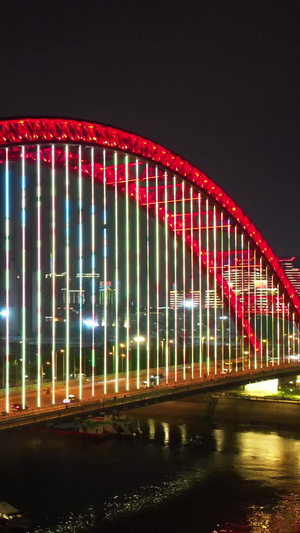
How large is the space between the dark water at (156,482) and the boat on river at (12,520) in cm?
47

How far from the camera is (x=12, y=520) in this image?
85.7 feet

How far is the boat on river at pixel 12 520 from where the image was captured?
25891 mm

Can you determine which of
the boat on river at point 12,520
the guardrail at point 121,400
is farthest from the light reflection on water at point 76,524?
the guardrail at point 121,400

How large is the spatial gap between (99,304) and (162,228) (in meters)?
43.4

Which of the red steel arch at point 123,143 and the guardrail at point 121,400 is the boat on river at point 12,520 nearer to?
the guardrail at point 121,400

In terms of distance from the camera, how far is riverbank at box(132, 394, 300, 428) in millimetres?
49881

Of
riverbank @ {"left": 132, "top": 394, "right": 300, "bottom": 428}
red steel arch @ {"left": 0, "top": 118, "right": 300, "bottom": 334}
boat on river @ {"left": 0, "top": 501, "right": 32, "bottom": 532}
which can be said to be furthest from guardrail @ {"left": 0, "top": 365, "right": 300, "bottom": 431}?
red steel arch @ {"left": 0, "top": 118, "right": 300, "bottom": 334}

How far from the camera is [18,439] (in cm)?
4141

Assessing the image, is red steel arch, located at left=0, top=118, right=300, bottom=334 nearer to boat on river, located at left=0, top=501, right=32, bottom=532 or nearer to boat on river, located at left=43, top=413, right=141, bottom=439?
boat on river, located at left=0, top=501, right=32, bottom=532

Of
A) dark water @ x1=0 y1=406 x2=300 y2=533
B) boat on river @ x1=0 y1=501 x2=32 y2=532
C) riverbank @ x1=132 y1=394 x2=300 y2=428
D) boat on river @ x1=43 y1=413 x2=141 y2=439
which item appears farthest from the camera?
riverbank @ x1=132 y1=394 x2=300 y2=428

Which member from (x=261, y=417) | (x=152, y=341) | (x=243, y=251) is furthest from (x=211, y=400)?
(x=152, y=341)

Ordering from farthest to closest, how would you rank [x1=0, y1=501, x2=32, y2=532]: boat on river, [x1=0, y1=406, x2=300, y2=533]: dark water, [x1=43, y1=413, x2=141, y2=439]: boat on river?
[x1=43, y1=413, x2=141, y2=439]: boat on river
[x1=0, y1=406, x2=300, y2=533]: dark water
[x1=0, y1=501, x2=32, y2=532]: boat on river

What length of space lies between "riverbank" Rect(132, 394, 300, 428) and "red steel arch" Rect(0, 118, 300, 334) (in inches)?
447

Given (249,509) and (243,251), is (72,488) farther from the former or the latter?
(243,251)
